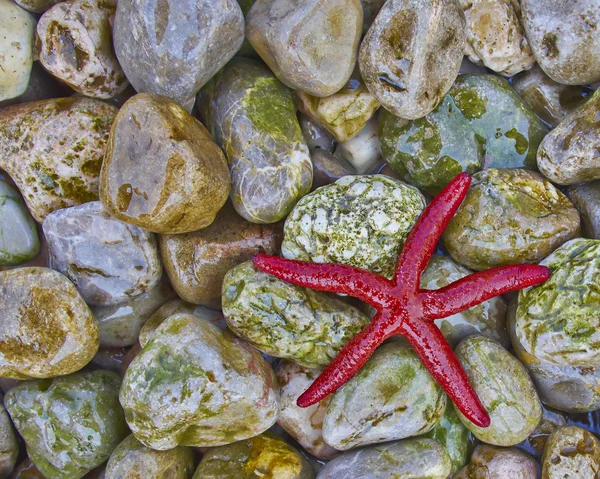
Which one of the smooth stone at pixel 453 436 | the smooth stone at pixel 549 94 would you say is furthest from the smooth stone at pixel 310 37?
the smooth stone at pixel 453 436

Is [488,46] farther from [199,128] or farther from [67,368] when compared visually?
[67,368]

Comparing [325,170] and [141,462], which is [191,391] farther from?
[325,170]

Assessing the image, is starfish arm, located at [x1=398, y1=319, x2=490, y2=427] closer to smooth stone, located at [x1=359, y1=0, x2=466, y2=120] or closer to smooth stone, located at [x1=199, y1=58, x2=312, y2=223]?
smooth stone, located at [x1=199, y1=58, x2=312, y2=223]

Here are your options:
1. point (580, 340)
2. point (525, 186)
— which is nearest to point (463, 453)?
point (580, 340)

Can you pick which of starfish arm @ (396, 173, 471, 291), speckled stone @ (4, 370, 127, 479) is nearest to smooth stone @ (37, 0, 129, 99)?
speckled stone @ (4, 370, 127, 479)

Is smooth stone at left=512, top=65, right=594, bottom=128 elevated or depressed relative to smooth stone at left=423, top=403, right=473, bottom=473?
elevated

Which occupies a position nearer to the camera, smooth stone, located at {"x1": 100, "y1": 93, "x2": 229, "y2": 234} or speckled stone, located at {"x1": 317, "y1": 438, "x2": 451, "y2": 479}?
smooth stone, located at {"x1": 100, "y1": 93, "x2": 229, "y2": 234}

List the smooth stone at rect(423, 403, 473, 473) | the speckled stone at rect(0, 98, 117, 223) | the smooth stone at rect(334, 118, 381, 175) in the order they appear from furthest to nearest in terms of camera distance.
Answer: the smooth stone at rect(334, 118, 381, 175), the smooth stone at rect(423, 403, 473, 473), the speckled stone at rect(0, 98, 117, 223)
